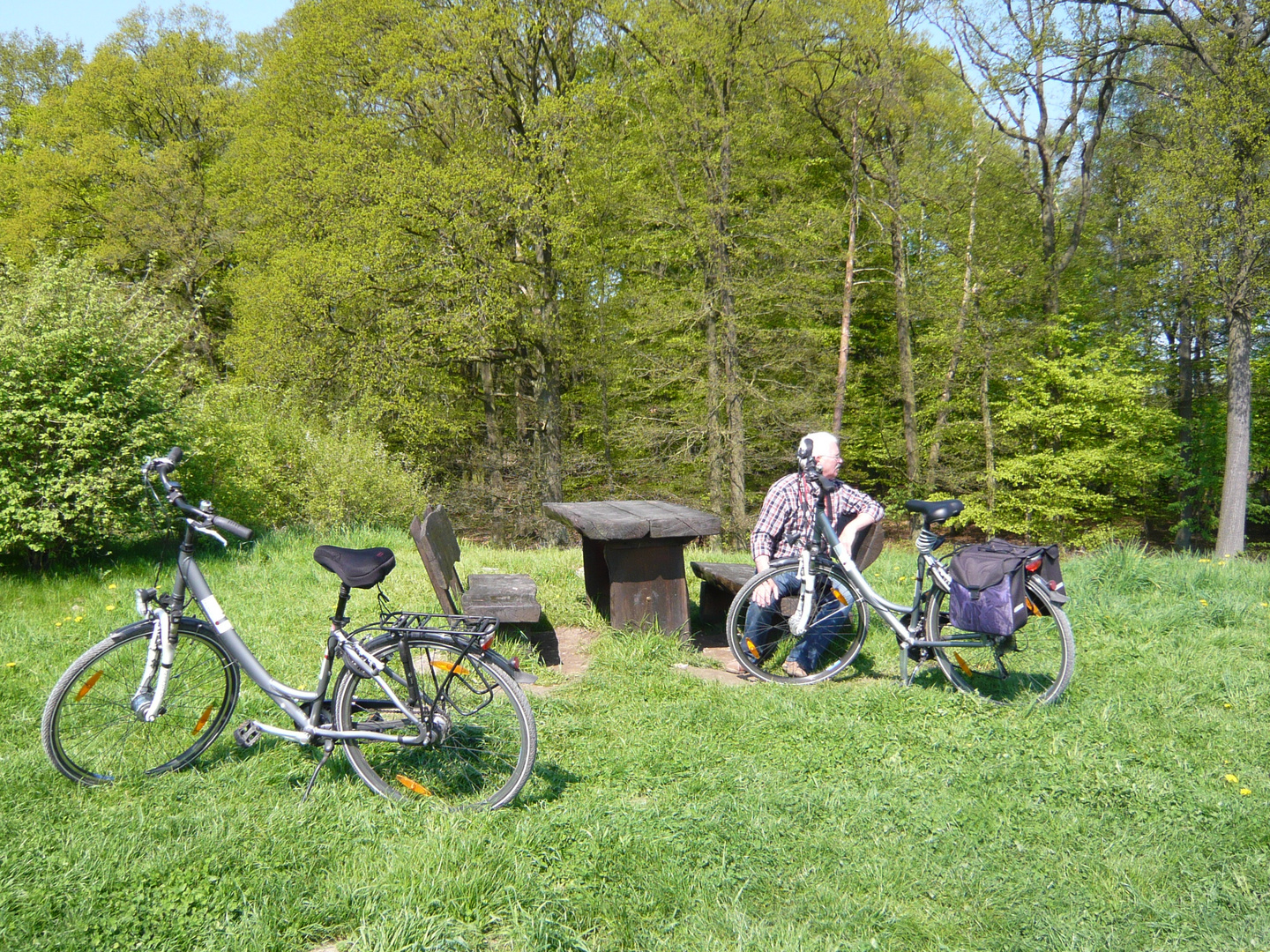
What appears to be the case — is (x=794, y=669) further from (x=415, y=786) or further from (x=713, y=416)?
(x=713, y=416)

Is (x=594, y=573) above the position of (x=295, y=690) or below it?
below

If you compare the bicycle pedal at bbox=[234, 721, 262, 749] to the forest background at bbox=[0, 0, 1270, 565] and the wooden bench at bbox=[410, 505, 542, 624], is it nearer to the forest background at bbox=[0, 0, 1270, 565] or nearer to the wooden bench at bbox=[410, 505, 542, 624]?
the wooden bench at bbox=[410, 505, 542, 624]

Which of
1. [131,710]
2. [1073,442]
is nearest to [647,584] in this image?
[131,710]

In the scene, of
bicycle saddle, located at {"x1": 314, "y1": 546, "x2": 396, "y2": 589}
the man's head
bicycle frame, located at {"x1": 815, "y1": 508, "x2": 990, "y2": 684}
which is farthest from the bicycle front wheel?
the man's head

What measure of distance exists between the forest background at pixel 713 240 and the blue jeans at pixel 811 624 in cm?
864

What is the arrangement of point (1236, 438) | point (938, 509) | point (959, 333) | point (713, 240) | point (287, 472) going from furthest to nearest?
1. point (959, 333)
2. point (713, 240)
3. point (1236, 438)
4. point (287, 472)
5. point (938, 509)

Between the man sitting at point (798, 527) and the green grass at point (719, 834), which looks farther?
the man sitting at point (798, 527)

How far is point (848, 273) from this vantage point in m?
20.0

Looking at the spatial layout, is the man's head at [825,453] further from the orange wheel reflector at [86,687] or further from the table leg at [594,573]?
the orange wheel reflector at [86,687]

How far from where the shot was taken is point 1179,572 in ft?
22.7

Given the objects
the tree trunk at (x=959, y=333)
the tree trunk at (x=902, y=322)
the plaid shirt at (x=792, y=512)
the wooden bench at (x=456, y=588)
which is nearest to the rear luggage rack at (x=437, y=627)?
the wooden bench at (x=456, y=588)

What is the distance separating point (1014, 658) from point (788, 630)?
1272mm

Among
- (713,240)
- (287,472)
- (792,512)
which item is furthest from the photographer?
(713,240)

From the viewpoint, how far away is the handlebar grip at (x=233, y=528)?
116 inches
